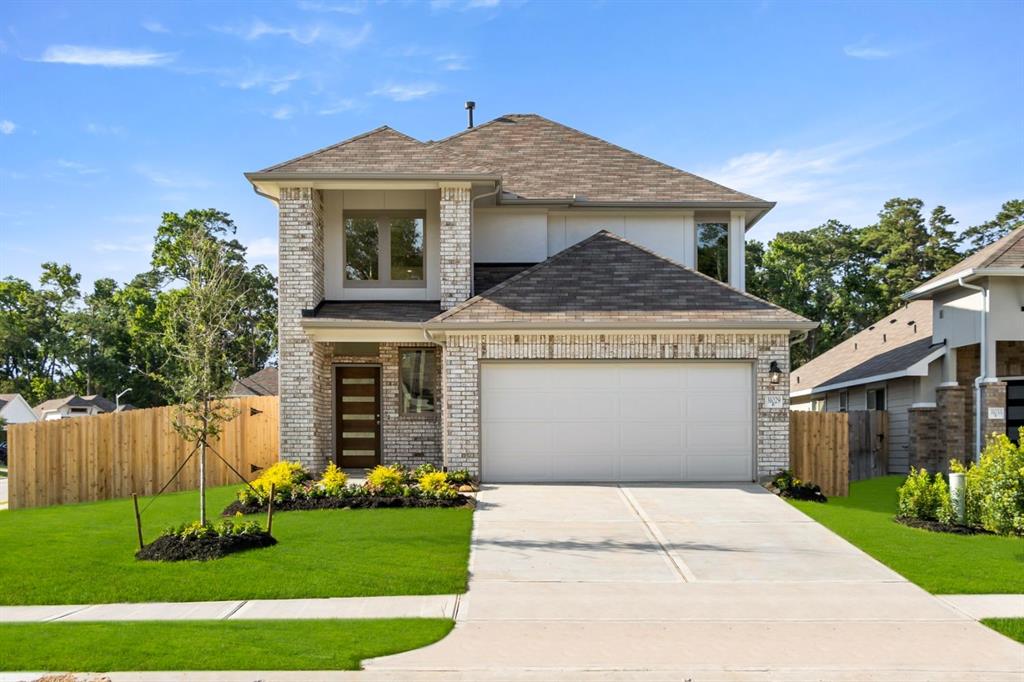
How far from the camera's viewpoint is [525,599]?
27.9ft

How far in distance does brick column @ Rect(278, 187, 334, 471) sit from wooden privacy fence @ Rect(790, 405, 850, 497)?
30.2 feet

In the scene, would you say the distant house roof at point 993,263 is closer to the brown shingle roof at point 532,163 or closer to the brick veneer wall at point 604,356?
the brown shingle roof at point 532,163


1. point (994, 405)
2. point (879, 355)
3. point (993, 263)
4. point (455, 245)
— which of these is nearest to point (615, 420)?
point (455, 245)

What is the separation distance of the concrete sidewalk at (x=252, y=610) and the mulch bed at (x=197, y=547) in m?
1.53

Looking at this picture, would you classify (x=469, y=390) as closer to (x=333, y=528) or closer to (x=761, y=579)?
(x=333, y=528)

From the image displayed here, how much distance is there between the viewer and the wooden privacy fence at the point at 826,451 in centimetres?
1532

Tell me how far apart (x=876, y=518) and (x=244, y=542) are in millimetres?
9159

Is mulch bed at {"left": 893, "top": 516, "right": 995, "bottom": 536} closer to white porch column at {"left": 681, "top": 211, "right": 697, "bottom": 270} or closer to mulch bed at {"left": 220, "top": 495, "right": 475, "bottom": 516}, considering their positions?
mulch bed at {"left": 220, "top": 495, "right": 475, "bottom": 516}

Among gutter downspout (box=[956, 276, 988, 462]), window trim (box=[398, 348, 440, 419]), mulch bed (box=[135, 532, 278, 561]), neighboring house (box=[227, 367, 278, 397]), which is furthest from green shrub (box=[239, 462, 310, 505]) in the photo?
neighboring house (box=[227, 367, 278, 397])

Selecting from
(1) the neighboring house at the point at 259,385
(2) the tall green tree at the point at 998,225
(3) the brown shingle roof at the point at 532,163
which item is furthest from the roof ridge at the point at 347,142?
(2) the tall green tree at the point at 998,225

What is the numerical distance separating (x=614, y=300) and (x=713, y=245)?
15.4 feet

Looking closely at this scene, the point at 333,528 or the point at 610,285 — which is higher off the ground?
the point at 610,285

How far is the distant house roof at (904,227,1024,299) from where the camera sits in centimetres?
1769

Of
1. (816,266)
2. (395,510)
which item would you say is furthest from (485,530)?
(816,266)
